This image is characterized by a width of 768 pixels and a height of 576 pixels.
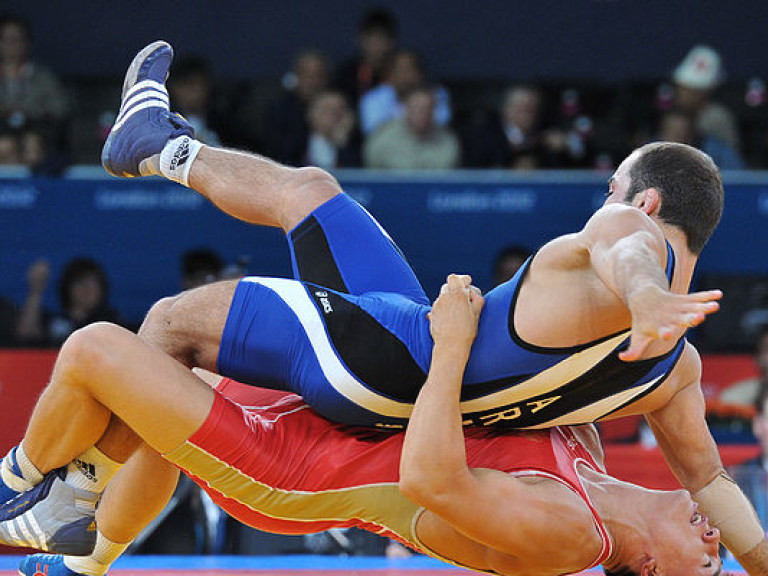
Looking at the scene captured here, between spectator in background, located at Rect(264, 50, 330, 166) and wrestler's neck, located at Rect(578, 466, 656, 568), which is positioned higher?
spectator in background, located at Rect(264, 50, 330, 166)

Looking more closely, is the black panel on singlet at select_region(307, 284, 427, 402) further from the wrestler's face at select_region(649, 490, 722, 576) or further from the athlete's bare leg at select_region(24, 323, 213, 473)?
the wrestler's face at select_region(649, 490, 722, 576)

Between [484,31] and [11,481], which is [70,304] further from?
[484,31]

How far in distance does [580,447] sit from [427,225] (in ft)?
10.1

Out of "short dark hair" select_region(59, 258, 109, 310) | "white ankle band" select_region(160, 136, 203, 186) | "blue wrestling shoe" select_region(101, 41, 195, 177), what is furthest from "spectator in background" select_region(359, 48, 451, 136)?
"white ankle band" select_region(160, 136, 203, 186)

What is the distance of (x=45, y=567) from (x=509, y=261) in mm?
3163

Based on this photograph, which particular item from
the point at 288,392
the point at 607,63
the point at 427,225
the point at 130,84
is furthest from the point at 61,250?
the point at 607,63

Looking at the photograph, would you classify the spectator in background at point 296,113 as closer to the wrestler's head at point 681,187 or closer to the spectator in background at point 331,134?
the spectator in background at point 331,134

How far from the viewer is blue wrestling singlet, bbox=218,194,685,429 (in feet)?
10.9

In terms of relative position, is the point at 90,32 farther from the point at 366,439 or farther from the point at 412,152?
the point at 366,439

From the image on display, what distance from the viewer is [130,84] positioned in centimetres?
407

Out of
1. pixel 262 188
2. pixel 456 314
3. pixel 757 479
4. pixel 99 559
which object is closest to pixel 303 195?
pixel 262 188

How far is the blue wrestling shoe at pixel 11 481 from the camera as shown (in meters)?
3.41

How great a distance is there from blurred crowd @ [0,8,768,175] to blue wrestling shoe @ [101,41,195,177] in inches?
120

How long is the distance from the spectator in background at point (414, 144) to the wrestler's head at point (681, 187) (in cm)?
391
